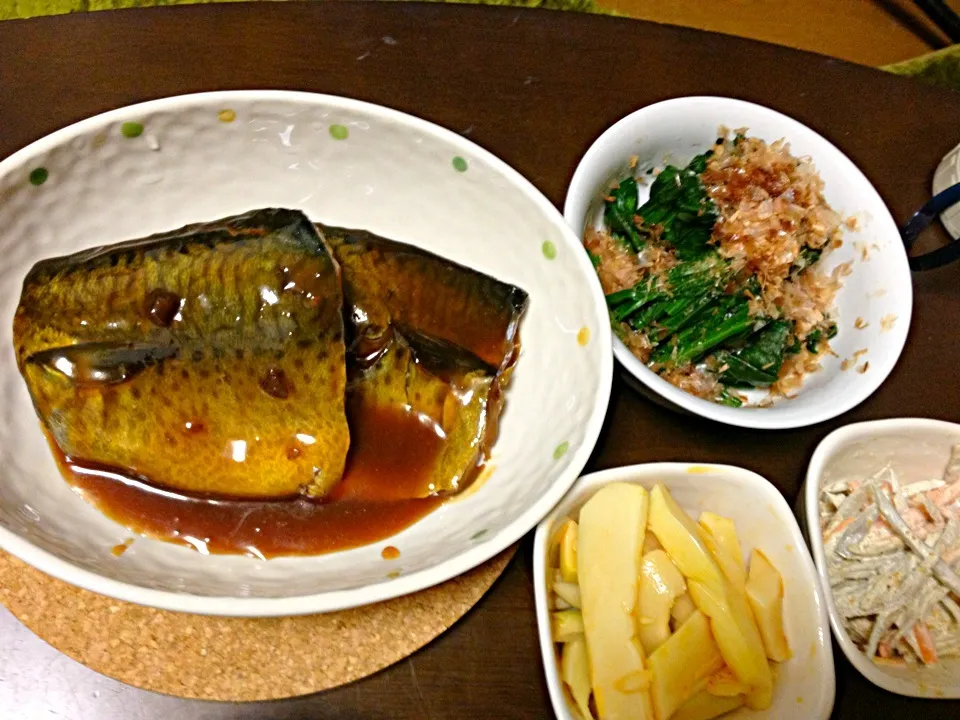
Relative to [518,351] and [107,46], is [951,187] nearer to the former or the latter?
[518,351]

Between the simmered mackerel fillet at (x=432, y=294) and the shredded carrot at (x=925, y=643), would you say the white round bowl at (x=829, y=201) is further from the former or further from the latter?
the shredded carrot at (x=925, y=643)

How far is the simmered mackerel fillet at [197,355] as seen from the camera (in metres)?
0.89

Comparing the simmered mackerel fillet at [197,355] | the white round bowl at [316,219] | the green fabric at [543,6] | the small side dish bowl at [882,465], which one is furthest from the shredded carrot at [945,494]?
the green fabric at [543,6]

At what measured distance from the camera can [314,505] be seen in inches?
39.0

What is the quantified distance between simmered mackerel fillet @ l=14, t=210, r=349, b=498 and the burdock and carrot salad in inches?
21.5

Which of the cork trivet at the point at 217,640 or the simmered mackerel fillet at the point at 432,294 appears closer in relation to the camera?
the cork trivet at the point at 217,640

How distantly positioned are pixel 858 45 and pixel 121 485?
2.31 metres

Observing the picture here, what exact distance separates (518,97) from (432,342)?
1.79 ft

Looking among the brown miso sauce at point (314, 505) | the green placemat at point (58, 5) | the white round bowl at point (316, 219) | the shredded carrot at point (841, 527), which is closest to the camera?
the white round bowl at point (316, 219)

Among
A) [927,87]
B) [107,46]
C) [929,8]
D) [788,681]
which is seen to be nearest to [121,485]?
[107,46]

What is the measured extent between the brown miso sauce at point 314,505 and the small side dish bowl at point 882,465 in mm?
566

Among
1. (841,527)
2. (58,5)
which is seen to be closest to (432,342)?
(841,527)

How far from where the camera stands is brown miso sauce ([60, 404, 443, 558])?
95 cm

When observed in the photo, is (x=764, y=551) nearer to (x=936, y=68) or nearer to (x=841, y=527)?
(x=841, y=527)
